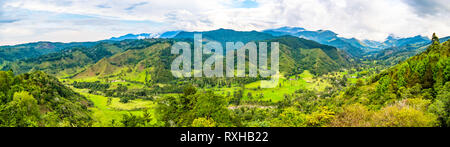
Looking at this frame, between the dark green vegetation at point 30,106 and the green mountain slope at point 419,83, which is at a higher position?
the green mountain slope at point 419,83

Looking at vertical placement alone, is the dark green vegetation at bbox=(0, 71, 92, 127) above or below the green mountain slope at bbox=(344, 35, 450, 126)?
below

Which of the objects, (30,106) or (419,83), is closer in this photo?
(30,106)

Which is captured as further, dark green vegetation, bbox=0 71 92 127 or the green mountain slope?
the green mountain slope

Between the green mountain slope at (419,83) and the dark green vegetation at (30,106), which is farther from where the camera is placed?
the green mountain slope at (419,83)

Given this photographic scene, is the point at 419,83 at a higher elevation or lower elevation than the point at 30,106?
higher
